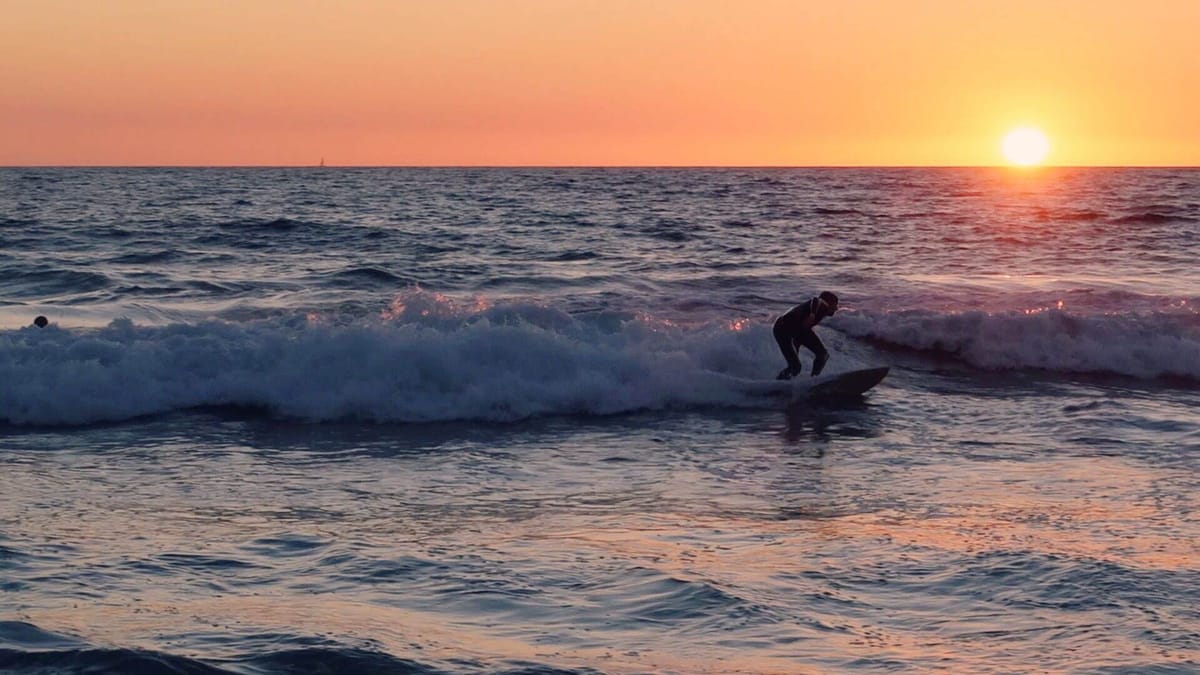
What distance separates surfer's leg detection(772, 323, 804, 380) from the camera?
52.8 feet

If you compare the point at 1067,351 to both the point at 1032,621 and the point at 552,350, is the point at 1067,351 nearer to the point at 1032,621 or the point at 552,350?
the point at 552,350

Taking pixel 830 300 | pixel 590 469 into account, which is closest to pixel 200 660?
pixel 590 469

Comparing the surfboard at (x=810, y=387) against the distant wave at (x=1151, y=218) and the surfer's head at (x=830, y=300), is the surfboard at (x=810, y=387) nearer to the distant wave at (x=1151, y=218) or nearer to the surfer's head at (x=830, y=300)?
the surfer's head at (x=830, y=300)

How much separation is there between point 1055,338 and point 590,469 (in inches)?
407

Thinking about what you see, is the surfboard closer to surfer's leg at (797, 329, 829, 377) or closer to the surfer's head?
surfer's leg at (797, 329, 829, 377)

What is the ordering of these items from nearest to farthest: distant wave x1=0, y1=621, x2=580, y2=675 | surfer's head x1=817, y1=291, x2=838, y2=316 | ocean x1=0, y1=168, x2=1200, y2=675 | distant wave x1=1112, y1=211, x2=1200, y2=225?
distant wave x1=0, y1=621, x2=580, y2=675 → ocean x1=0, y1=168, x2=1200, y2=675 → surfer's head x1=817, y1=291, x2=838, y2=316 → distant wave x1=1112, y1=211, x2=1200, y2=225

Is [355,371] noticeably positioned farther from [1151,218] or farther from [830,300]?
[1151,218]

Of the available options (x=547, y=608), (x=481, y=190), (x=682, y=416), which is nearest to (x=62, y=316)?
(x=682, y=416)

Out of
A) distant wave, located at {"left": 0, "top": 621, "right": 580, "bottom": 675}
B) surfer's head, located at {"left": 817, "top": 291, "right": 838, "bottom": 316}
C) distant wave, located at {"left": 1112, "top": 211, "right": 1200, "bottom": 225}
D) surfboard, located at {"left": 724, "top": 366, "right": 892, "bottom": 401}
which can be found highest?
distant wave, located at {"left": 1112, "top": 211, "right": 1200, "bottom": 225}

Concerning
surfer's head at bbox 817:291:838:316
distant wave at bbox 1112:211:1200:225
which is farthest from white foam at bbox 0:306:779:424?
distant wave at bbox 1112:211:1200:225

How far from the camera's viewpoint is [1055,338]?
1945 centimetres

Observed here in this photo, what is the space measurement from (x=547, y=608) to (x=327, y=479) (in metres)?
4.36

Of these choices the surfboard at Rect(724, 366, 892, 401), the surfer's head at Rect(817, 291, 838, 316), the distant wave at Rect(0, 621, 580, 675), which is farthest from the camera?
the surfboard at Rect(724, 366, 892, 401)

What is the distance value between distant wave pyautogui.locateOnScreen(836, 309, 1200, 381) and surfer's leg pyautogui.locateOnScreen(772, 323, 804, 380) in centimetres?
414
